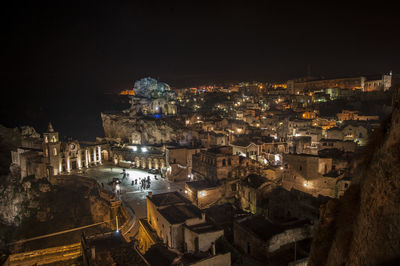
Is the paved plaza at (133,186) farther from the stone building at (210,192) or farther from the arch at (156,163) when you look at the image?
the stone building at (210,192)

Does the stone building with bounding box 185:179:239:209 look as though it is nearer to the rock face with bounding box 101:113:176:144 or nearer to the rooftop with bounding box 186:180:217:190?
the rooftop with bounding box 186:180:217:190

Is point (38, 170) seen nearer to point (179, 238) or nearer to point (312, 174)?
point (179, 238)

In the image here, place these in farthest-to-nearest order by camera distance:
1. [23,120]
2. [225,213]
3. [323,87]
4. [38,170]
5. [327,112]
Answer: [23,120] < [323,87] < [327,112] < [38,170] < [225,213]

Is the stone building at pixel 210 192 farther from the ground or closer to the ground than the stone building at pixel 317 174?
closer to the ground

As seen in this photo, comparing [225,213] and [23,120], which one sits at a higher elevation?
[23,120]

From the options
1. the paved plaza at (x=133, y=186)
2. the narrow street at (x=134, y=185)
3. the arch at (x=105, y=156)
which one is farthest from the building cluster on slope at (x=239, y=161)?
the paved plaza at (x=133, y=186)

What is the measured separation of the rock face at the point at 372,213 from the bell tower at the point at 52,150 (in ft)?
123

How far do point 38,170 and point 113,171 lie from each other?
926cm

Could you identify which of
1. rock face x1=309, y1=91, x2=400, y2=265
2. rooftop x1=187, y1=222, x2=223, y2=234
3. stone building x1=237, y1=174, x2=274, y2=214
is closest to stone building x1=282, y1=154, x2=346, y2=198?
stone building x1=237, y1=174, x2=274, y2=214

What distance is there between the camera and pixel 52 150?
37094 millimetres

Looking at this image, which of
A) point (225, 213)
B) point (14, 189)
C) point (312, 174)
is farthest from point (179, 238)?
point (14, 189)

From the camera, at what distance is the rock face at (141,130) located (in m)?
47.8

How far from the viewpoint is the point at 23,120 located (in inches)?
3533

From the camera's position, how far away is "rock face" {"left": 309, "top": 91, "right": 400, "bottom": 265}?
467 centimetres
